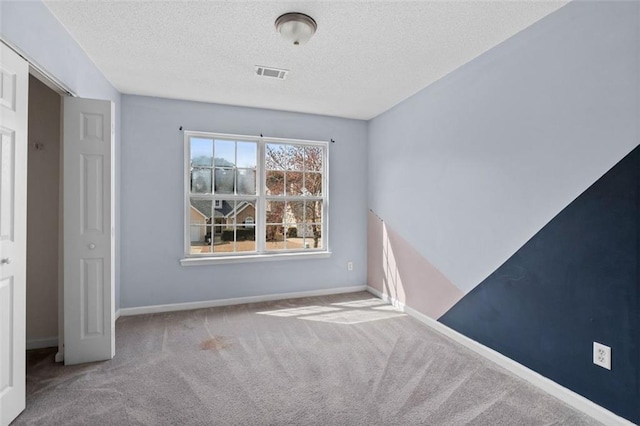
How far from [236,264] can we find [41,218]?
201 cm

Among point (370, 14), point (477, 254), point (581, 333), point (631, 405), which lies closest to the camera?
point (631, 405)

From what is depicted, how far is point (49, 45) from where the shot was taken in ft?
7.30

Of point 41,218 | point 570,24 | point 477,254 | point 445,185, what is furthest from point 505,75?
point 41,218

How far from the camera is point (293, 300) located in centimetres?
432

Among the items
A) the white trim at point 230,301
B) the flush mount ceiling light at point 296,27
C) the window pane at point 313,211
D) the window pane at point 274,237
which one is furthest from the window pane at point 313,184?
the flush mount ceiling light at point 296,27

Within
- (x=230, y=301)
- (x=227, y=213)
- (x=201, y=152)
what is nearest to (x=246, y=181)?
(x=227, y=213)

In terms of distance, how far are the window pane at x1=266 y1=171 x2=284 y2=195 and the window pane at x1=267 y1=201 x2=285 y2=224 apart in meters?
0.15

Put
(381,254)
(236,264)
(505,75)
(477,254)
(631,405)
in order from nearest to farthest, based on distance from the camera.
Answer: (631,405) < (505,75) < (477,254) < (236,264) < (381,254)

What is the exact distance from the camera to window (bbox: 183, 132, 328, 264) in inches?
161

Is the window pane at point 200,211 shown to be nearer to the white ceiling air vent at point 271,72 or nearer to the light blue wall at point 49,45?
the light blue wall at point 49,45

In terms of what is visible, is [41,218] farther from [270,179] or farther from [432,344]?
[432,344]

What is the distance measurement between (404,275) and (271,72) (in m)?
2.72

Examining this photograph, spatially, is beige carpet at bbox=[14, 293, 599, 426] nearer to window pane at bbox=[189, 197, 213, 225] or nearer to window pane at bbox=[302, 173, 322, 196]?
window pane at bbox=[189, 197, 213, 225]

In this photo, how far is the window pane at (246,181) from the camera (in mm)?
4285
